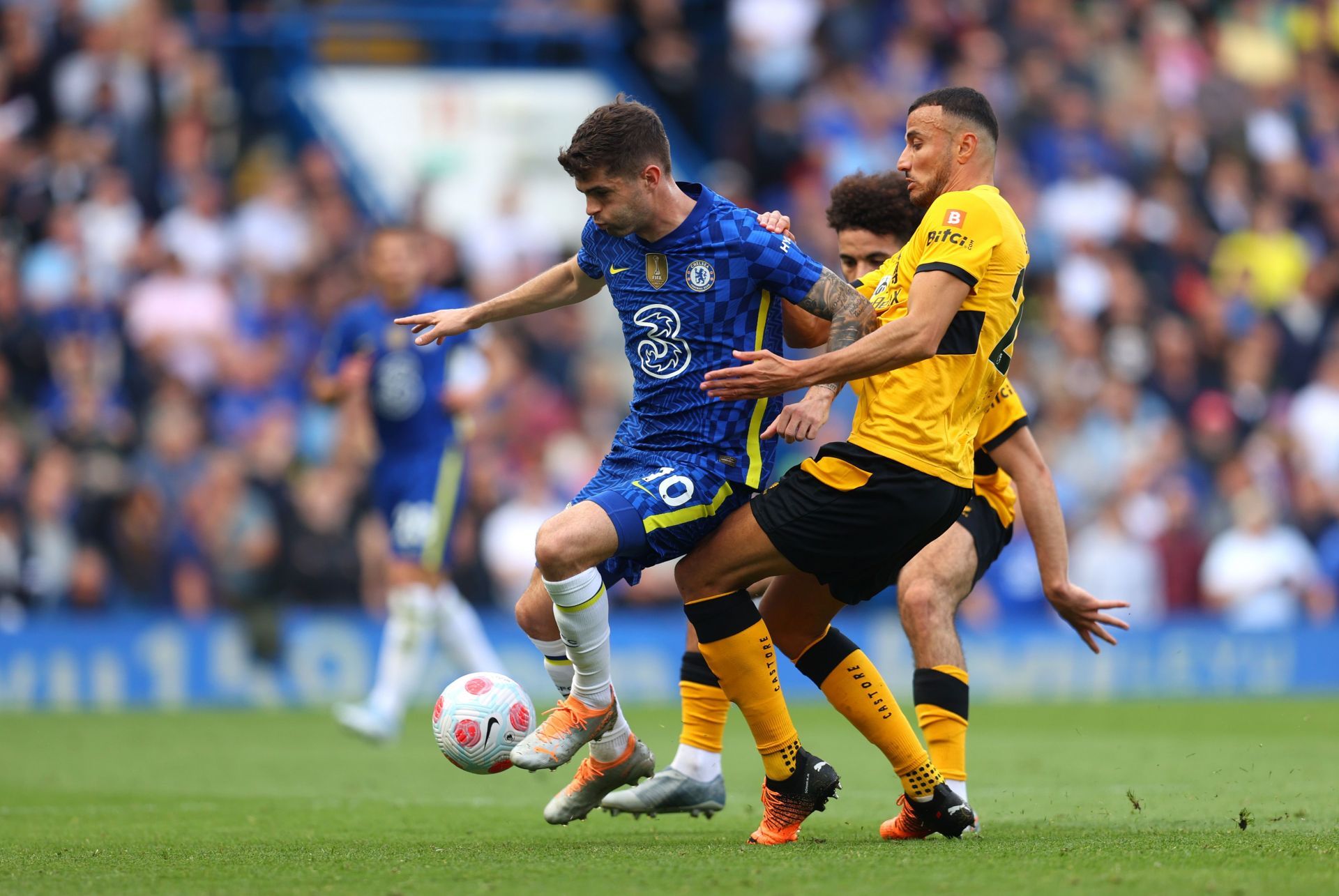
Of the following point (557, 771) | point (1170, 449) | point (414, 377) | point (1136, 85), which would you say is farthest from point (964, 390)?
point (1136, 85)

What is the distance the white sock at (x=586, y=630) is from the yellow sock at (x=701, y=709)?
609 millimetres

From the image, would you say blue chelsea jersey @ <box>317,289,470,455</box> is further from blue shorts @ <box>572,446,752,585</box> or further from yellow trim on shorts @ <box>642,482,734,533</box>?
yellow trim on shorts @ <box>642,482,734,533</box>

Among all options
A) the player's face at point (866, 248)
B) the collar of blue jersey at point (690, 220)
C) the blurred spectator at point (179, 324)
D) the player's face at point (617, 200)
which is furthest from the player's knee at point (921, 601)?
the blurred spectator at point (179, 324)

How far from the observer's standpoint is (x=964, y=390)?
5.81 meters

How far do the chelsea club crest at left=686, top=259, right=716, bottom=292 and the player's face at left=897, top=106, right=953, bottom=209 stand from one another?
71 centimetres

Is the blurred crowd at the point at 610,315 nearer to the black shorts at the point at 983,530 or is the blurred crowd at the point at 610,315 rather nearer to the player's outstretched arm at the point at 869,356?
the black shorts at the point at 983,530

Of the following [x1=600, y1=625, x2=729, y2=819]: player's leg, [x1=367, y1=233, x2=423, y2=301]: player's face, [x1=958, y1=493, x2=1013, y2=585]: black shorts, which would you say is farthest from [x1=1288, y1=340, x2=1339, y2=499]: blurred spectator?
[x1=600, y1=625, x2=729, y2=819]: player's leg

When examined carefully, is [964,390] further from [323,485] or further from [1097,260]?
[1097,260]

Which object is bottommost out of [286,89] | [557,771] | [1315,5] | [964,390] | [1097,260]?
[557,771]

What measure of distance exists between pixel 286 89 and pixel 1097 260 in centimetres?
817

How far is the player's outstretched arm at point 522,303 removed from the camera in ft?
21.3

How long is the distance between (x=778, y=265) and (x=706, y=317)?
0.97 ft

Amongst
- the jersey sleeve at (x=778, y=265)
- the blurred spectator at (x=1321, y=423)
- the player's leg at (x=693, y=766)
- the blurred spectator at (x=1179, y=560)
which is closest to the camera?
the jersey sleeve at (x=778, y=265)

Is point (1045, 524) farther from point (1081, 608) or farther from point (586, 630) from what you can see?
point (586, 630)
